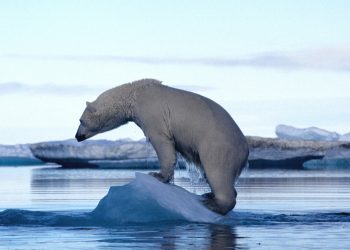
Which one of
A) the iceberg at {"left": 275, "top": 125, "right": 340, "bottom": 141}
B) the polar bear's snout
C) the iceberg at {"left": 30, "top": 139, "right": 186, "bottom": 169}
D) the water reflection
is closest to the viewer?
the water reflection

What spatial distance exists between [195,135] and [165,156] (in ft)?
1.37

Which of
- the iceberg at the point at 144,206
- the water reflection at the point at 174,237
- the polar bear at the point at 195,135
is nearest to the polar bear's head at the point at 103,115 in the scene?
the polar bear at the point at 195,135

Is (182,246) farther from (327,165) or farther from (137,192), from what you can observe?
(327,165)

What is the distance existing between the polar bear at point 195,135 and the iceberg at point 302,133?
39.9 meters

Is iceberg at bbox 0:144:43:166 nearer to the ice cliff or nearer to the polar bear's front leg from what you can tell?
the ice cliff

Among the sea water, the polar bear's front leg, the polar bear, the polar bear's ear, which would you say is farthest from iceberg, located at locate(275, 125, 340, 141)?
the polar bear's front leg

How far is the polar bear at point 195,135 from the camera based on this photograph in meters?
10.6

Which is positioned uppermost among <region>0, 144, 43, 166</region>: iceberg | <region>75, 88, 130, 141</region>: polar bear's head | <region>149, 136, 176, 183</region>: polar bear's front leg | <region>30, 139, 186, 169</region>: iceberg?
<region>75, 88, 130, 141</region>: polar bear's head

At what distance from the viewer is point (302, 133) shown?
51062 millimetres

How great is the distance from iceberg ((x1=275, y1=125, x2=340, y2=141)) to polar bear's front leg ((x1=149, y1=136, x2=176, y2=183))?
40139 millimetres

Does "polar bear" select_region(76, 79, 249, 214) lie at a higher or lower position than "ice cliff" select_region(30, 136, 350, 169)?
higher

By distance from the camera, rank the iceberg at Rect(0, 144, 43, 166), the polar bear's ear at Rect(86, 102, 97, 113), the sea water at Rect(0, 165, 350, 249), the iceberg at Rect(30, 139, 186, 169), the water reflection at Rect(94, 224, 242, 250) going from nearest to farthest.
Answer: the water reflection at Rect(94, 224, 242, 250) → the sea water at Rect(0, 165, 350, 249) → the polar bear's ear at Rect(86, 102, 97, 113) → the iceberg at Rect(30, 139, 186, 169) → the iceberg at Rect(0, 144, 43, 166)

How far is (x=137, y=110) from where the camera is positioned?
1101 cm

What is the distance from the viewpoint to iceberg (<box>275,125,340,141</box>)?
2004 inches
